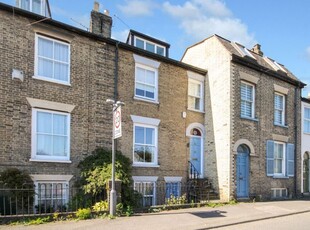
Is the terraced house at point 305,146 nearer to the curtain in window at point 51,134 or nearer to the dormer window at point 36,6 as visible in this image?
the curtain in window at point 51,134

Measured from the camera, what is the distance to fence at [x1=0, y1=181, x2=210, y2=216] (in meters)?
10.5

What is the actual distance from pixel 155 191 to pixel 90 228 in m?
6.04

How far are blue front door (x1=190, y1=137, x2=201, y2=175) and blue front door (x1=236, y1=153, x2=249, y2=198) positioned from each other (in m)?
1.92

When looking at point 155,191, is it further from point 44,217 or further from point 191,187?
point 44,217

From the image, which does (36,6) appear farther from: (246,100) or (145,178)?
(246,100)

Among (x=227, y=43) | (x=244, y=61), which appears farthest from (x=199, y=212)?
(x=227, y=43)

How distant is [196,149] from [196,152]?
0.49 ft

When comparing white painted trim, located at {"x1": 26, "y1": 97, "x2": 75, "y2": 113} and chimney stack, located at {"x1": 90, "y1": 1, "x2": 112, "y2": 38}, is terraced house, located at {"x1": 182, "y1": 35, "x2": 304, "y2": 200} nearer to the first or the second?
chimney stack, located at {"x1": 90, "y1": 1, "x2": 112, "y2": 38}

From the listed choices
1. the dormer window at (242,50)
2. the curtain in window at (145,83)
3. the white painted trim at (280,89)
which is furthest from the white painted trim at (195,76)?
the white painted trim at (280,89)

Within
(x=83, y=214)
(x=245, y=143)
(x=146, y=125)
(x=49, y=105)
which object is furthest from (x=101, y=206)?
(x=245, y=143)

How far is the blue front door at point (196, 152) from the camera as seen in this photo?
54.3 feet

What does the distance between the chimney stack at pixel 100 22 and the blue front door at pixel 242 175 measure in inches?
342

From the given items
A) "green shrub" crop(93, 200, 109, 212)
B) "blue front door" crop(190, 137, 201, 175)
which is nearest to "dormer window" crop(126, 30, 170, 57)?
"blue front door" crop(190, 137, 201, 175)

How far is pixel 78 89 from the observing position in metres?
13.1
